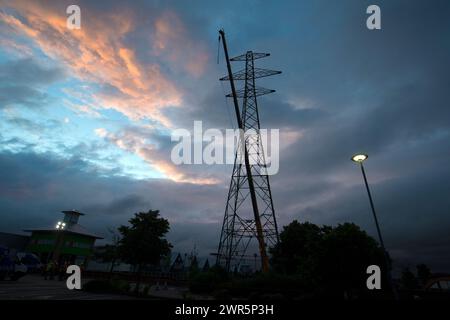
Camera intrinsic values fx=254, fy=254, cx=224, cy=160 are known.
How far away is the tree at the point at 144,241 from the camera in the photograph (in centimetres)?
2089

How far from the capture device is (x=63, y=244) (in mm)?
49781

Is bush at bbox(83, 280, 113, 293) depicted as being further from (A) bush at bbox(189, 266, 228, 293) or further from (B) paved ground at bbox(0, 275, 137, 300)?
(A) bush at bbox(189, 266, 228, 293)

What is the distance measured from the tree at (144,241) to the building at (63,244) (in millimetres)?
36935

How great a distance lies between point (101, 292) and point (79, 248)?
4018 centimetres

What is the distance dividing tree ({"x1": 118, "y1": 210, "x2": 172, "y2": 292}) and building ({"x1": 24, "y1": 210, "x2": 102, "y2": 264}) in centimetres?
3694

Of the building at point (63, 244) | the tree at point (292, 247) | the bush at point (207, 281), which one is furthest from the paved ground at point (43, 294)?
the building at point (63, 244)

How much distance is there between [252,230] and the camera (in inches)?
1056

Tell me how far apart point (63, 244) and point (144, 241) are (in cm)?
3932

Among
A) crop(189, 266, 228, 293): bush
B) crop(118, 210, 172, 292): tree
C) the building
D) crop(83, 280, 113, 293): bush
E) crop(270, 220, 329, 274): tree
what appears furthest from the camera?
the building

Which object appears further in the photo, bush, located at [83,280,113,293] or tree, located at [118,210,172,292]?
tree, located at [118,210,172,292]

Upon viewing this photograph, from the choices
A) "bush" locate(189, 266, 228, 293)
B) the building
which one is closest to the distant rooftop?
the building

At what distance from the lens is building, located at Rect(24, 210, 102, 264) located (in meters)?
49.9
